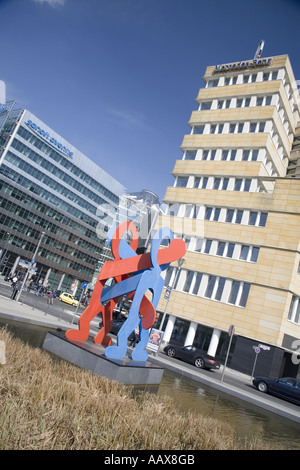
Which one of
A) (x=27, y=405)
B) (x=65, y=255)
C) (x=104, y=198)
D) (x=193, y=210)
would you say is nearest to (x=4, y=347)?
(x=27, y=405)

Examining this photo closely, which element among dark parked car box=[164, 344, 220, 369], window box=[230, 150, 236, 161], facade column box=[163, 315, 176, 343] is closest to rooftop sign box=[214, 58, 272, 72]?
window box=[230, 150, 236, 161]

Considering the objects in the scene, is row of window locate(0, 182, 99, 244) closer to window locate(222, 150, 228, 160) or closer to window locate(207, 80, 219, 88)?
window locate(207, 80, 219, 88)

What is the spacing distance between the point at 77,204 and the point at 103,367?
79558 mm

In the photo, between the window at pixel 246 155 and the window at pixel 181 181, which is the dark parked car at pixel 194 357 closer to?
the window at pixel 181 181

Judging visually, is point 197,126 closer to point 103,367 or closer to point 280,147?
point 280,147

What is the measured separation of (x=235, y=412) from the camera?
11406mm

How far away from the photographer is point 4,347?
7.95 metres

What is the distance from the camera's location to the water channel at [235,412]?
907 centimetres

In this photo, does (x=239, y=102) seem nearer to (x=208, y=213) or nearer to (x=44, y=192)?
(x=208, y=213)

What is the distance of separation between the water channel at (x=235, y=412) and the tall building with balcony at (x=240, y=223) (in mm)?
14928

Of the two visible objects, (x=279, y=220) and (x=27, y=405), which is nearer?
(x=27, y=405)

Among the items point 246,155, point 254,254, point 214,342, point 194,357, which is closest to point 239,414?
point 194,357

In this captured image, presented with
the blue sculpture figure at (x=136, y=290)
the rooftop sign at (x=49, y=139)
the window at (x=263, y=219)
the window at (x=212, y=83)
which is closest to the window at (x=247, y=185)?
the window at (x=263, y=219)

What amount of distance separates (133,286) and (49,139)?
7356 centimetres
